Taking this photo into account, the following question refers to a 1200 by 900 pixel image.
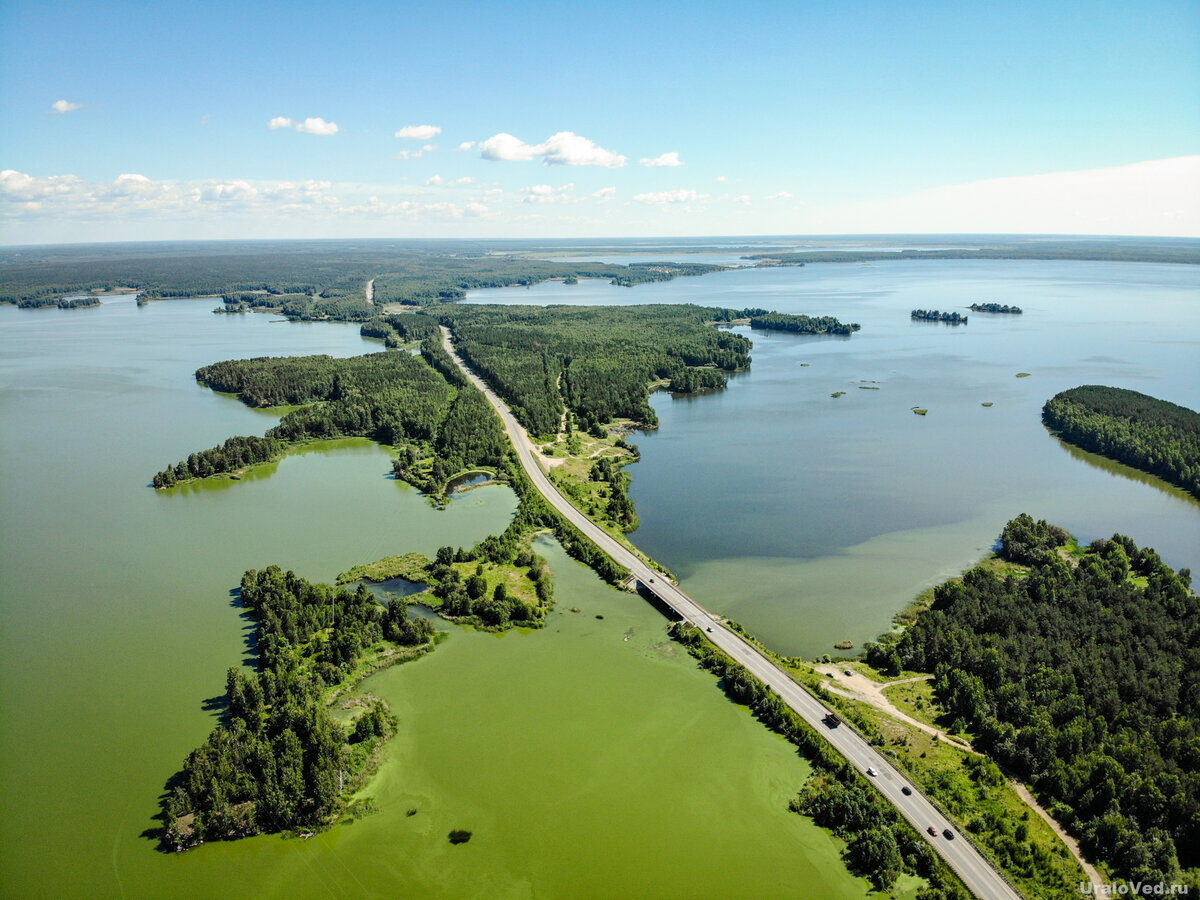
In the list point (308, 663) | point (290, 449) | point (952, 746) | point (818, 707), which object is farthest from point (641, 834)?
point (290, 449)

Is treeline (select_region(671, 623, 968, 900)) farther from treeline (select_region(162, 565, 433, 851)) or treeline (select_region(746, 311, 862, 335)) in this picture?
treeline (select_region(746, 311, 862, 335))

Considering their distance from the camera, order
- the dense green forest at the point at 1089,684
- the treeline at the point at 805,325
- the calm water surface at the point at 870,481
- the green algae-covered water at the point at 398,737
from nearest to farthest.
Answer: the dense green forest at the point at 1089,684, the green algae-covered water at the point at 398,737, the calm water surface at the point at 870,481, the treeline at the point at 805,325

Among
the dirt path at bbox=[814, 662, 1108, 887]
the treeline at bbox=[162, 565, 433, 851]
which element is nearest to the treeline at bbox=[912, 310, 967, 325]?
the dirt path at bbox=[814, 662, 1108, 887]

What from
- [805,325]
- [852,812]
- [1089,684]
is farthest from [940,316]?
[852,812]

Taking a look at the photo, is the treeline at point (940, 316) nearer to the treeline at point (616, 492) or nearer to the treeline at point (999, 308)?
the treeline at point (999, 308)

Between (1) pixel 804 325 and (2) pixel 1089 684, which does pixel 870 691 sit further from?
(1) pixel 804 325

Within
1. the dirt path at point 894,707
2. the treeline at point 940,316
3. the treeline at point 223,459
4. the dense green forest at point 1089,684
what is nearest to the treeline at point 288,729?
the dirt path at point 894,707
